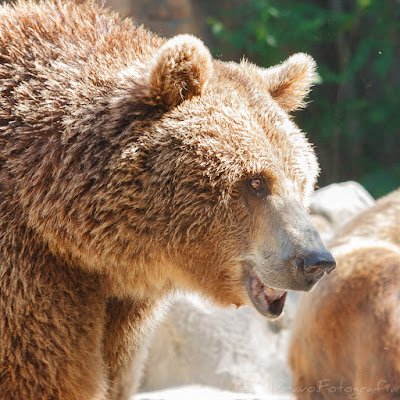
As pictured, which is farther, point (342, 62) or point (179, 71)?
point (342, 62)

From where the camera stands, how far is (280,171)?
2.77 metres

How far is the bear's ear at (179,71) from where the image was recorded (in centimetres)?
265

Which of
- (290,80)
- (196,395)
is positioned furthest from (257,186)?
(196,395)

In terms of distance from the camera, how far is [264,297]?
9.28 ft

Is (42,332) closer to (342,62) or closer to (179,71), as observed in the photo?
(179,71)

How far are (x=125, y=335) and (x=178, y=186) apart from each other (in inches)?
34.1

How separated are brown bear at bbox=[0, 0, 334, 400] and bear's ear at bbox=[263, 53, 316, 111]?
1.26ft

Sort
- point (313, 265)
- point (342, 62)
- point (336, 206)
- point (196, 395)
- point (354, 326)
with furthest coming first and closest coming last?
Answer: point (342, 62)
point (336, 206)
point (196, 395)
point (354, 326)
point (313, 265)

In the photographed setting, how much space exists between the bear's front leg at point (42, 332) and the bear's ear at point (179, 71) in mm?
850

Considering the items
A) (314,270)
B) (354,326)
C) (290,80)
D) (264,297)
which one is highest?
(290,80)

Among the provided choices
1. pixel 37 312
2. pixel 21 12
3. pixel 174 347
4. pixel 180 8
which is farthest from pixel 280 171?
pixel 180 8

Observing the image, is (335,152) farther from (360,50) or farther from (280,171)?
(280,171)

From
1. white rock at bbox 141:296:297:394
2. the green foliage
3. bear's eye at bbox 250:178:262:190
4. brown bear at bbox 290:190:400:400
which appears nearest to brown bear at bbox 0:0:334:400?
bear's eye at bbox 250:178:262:190

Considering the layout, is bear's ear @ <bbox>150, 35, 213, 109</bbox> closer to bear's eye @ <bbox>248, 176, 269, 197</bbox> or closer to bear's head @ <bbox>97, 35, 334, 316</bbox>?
bear's head @ <bbox>97, 35, 334, 316</bbox>
